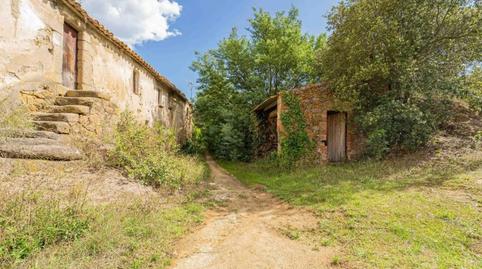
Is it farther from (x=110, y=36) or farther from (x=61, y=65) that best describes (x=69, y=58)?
(x=110, y=36)

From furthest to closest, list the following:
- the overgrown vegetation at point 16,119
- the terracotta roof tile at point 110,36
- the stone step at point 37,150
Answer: the terracotta roof tile at point 110,36, the overgrown vegetation at point 16,119, the stone step at point 37,150

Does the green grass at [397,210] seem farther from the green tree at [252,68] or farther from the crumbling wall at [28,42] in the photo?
the green tree at [252,68]

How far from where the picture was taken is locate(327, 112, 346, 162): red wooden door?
1105cm

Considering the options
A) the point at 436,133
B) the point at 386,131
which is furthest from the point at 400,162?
the point at 436,133

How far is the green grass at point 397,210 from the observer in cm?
361

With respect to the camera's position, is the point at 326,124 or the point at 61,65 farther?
the point at 326,124

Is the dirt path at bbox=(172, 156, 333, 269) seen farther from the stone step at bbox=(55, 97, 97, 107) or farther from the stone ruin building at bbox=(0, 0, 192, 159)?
the stone step at bbox=(55, 97, 97, 107)

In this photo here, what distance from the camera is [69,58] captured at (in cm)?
787

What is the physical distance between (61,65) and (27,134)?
2.81 meters

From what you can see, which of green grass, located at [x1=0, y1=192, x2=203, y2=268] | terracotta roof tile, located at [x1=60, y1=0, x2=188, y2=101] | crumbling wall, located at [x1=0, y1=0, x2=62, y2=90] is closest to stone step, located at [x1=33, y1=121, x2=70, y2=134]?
crumbling wall, located at [x1=0, y1=0, x2=62, y2=90]

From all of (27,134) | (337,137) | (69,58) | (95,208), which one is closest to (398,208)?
(95,208)

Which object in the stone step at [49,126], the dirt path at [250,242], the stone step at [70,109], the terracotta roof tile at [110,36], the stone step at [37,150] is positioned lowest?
the dirt path at [250,242]

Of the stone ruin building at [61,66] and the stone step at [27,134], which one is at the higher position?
the stone ruin building at [61,66]

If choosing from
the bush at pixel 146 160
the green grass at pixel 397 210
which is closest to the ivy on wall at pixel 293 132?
the green grass at pixel 397 210
